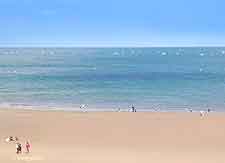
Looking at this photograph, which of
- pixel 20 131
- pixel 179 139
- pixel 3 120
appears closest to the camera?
pixel 179 139

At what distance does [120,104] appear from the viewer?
221 feet

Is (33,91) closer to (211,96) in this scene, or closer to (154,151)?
(211,96)

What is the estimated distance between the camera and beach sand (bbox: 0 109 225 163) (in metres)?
35.1

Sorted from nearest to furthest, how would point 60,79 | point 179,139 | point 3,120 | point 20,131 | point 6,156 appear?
point 6,156 → point 179,139 → point 20,131 → point 3,120 → point 60,79

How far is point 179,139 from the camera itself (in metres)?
40.4

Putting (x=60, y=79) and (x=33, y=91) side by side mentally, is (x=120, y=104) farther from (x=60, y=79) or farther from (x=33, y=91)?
(x=60, y=79)

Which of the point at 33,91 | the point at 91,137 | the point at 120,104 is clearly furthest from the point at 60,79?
the point at 91,137

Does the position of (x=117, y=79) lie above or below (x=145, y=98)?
above

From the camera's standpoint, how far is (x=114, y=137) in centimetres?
4138

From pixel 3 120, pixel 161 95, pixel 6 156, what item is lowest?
pixel 6 156

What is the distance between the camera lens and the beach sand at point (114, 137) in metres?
35.1

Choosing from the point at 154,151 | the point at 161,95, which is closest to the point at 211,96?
the point at 161,95

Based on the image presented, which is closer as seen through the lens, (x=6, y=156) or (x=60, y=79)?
(x=6, y=156)

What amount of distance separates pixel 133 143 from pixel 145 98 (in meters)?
34.5
